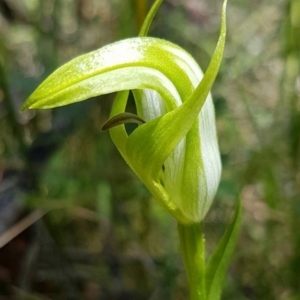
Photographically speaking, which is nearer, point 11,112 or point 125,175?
point 11,112

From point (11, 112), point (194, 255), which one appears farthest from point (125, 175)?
point (194, 255)

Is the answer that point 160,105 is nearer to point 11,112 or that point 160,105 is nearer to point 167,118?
point 167,118

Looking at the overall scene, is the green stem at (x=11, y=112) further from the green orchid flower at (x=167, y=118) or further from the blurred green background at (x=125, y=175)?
the green orchid flower at (x=167, y=118)

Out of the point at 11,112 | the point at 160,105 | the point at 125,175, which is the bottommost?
the point at 125,175

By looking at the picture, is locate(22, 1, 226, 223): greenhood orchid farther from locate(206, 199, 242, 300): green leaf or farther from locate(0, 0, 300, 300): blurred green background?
locate(0, 0, 300, 300): blurred green background

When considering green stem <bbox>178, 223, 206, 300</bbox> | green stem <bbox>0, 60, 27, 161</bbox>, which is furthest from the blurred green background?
green stem <bbox>178, 223, 206, 300</bbox>

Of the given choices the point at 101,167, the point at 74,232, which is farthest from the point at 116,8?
the point at 74,232

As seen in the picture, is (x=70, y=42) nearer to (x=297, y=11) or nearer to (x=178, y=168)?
(x=297, y=11)
